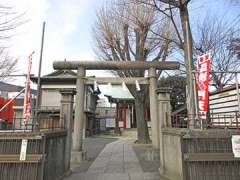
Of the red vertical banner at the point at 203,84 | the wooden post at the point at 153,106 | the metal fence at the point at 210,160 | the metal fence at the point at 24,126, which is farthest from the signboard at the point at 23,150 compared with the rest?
the wooden post at the point at 153,106

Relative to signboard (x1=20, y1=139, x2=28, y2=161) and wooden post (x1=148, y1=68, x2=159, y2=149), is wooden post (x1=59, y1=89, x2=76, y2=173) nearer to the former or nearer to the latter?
signboard (x1=20, y1=139, x2=28, y2=161)

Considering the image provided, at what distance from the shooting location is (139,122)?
15617mm

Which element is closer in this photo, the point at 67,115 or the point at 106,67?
the point at 67,115

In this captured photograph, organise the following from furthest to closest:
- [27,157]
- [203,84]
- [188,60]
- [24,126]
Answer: [188,60]
[24,126]
[203,84]
[27,157]

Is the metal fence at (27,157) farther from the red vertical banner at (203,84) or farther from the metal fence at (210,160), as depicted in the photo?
the red vertical banner at (203,84)

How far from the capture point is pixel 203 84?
18.9 feet

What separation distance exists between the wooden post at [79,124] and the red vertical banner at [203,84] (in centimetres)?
534

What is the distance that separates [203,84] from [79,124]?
5645 mm

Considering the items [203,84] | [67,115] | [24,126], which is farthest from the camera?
[67,115]

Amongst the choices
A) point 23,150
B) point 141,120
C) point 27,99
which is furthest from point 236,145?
point 141,120

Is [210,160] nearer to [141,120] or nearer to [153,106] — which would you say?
[153,106]

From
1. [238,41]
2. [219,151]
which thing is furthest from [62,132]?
[238,41]

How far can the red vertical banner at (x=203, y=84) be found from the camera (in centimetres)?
566

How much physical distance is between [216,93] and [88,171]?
779 cm
